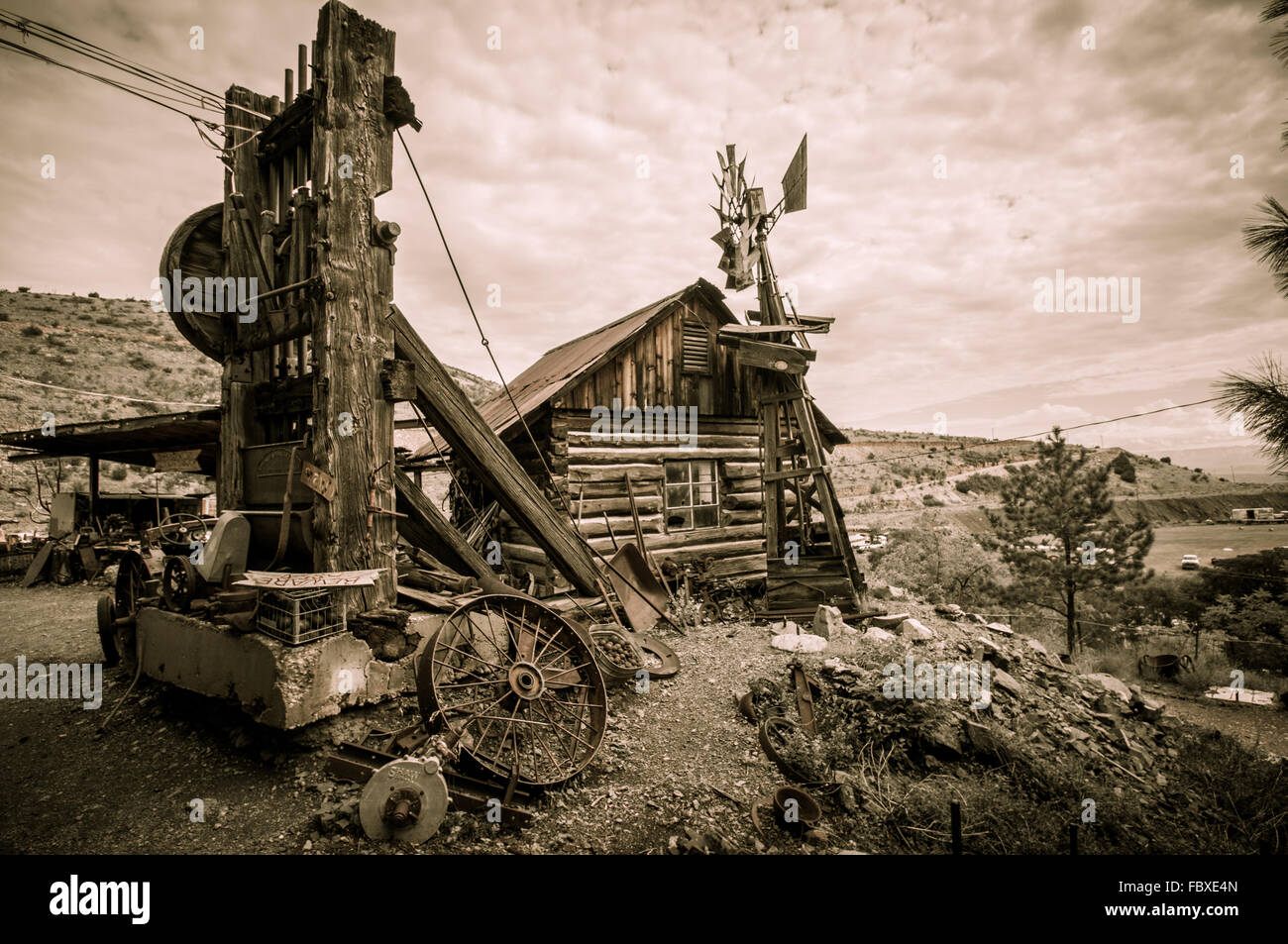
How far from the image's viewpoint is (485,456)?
5.30m

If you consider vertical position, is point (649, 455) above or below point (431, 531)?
above

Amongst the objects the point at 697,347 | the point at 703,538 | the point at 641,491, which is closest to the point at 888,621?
the point at 703,538

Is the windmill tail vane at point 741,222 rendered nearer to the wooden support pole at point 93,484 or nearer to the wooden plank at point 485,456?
the wooden plank at point 485,456

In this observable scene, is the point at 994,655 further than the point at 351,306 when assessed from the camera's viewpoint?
Yes

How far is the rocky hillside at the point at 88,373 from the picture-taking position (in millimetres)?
22953

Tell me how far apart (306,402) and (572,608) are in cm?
346

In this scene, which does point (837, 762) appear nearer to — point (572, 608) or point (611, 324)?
point (572, 608)

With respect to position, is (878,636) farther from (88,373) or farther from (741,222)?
(88,373)

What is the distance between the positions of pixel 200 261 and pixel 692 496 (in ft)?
28.5

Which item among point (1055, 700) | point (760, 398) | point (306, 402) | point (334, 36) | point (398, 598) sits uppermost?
point (334, 36)

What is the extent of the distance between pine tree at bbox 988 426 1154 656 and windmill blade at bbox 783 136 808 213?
37.7ft
